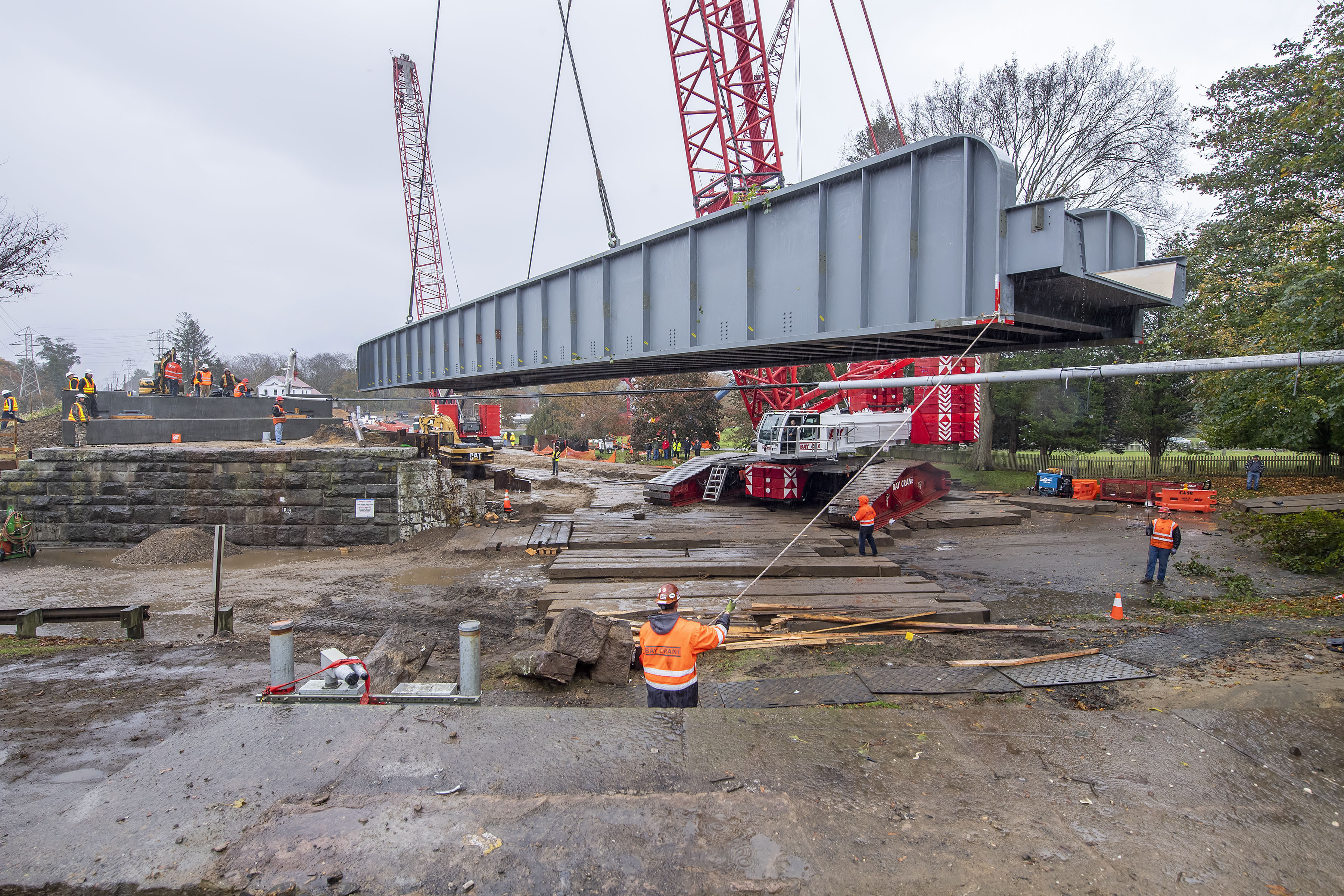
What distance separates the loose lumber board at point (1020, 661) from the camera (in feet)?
19.2

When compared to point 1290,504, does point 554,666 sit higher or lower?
lower

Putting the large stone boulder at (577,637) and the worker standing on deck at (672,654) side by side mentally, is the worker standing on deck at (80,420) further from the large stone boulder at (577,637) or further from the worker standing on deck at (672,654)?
the worker standing on deck at (672,654)

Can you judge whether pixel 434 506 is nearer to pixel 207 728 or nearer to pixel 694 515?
pixel 694 515

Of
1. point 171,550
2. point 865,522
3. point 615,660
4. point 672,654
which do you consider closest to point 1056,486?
point 865,522

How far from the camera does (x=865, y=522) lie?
11.7 meters

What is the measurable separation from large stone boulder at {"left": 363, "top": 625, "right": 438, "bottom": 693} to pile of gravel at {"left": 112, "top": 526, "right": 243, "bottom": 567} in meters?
9.23

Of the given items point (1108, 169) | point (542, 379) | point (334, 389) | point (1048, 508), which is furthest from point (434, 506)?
point (334, 389)

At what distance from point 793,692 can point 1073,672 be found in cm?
260

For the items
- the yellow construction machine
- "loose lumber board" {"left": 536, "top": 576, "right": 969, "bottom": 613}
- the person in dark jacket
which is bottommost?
"loose lumber board" {"left": 536, "top": 576, "right": 969, "bottom": 613}

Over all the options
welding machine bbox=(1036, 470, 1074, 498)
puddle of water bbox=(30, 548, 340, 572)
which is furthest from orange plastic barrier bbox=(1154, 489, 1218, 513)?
puddle of water bbox=(30, 548, 340, 572)

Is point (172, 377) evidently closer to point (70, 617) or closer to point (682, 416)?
point (70, 617)

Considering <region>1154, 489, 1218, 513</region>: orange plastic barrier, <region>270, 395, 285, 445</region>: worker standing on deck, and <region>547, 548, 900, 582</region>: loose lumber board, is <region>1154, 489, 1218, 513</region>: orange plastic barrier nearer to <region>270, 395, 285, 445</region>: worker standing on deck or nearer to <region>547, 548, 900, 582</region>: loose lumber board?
<region>547, 548, 900, 582</region>: loose lumber board

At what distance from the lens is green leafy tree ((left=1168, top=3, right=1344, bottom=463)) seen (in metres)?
13.9

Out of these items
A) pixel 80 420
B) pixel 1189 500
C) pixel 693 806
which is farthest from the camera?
pixel 1189 500
